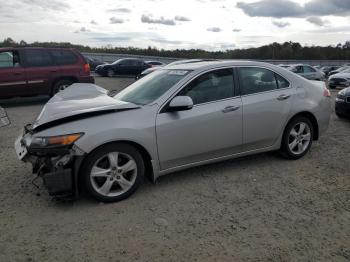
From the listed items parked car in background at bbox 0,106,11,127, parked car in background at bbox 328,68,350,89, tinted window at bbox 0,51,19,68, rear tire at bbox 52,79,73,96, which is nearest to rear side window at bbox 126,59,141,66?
parked car in background at bbox 328,68,350,89

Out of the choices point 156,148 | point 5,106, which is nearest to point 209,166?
point 156,148

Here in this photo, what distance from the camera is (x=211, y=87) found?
4730 mm

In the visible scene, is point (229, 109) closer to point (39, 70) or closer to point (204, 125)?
point (204, 125)

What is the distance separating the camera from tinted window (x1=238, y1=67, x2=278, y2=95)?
4977mm

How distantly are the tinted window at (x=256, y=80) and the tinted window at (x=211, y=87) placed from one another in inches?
7.8

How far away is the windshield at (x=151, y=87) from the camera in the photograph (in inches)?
180

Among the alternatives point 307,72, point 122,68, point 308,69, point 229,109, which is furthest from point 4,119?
point 308,69

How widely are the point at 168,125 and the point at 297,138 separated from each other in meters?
2.22

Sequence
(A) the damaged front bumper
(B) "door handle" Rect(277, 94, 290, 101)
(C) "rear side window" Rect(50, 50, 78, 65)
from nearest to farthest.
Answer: (A) the damaged front bumper < (B) "door handle" Rect(277, 94, 290, 101) < (C) "rear side window" Rect(50, 50, 78, 65)

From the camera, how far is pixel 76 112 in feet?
13.3

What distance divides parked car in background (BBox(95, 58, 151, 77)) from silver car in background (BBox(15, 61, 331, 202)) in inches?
788

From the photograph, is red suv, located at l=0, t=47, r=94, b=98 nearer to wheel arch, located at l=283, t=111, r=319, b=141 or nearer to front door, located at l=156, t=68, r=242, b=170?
front door, located at l=156, t=68, r=242, b=170

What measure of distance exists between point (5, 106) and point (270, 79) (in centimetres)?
873

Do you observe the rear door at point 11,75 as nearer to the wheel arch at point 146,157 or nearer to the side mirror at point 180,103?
the wheel arch at point 146,157
